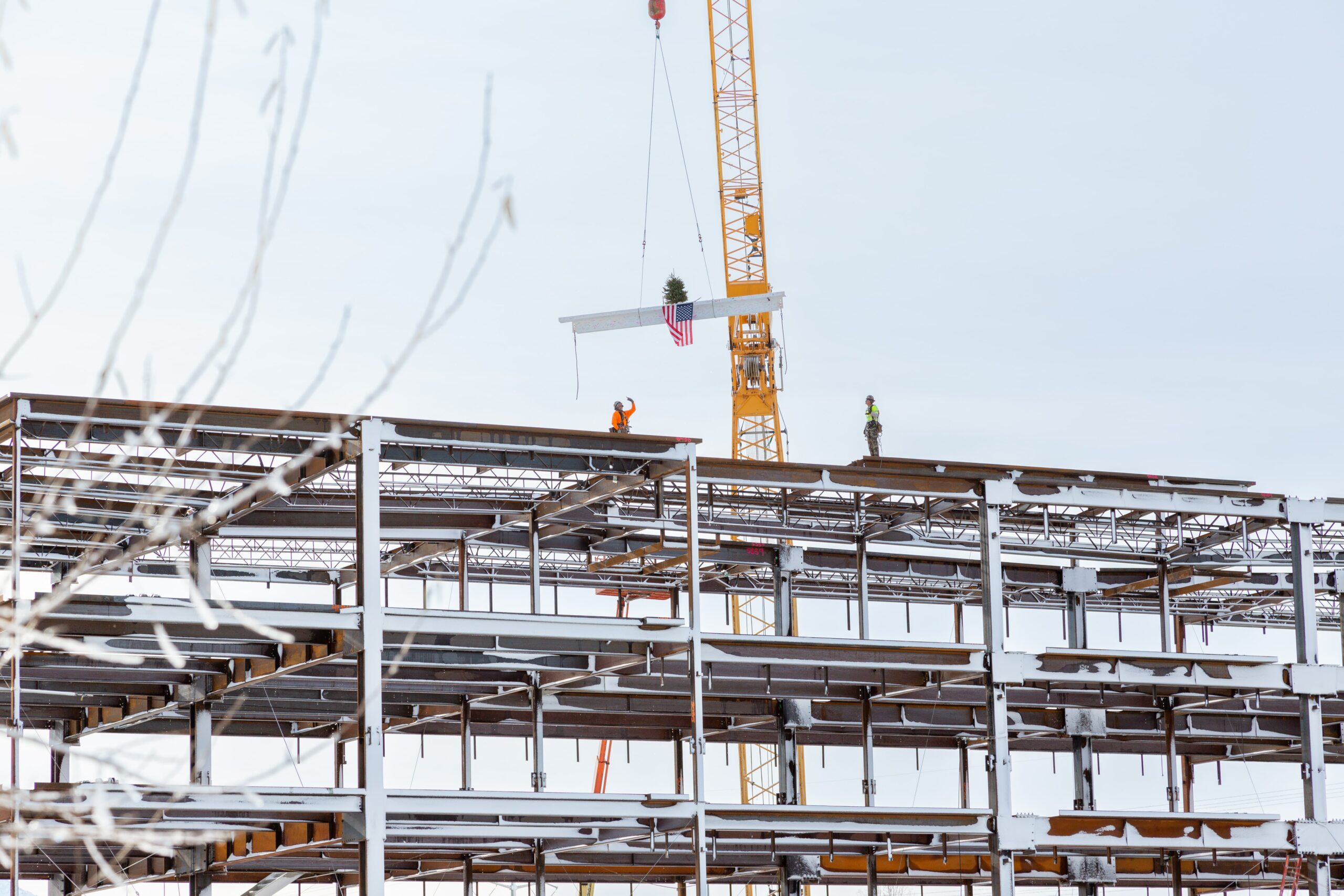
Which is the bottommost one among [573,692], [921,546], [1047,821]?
[1047,821]

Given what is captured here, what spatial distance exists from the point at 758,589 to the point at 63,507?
44.4m

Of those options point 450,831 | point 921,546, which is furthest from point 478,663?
point 921,546

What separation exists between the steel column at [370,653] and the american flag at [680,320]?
33643 millimetres

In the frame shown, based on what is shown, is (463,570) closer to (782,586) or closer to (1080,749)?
(782,586)

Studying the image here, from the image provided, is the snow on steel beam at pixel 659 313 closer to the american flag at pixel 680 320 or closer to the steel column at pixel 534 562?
the american flag at pixel 680 320

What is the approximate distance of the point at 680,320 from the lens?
65.6 metres

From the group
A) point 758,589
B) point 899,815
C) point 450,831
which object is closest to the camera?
point 450,831

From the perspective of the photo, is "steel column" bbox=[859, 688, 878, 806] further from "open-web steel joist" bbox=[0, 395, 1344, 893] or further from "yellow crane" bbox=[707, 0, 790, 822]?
"yellow crane" bbox=[707, 0, 790, 822]

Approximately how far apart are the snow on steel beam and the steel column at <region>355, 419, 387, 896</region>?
39.1 m

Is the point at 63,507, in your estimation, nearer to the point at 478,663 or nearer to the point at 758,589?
the point at 478,663

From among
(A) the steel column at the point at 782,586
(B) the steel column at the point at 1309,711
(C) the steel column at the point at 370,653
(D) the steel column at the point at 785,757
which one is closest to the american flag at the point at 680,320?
(A) the steel column at the point at 782,586

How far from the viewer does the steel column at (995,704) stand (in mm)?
37812

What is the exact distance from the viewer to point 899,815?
125 ft

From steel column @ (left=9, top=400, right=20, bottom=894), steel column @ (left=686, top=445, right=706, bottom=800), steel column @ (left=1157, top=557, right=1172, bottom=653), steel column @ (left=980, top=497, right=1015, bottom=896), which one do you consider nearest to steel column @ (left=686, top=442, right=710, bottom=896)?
steel column @ (left=686, top=445, right=706, bottom=800)
